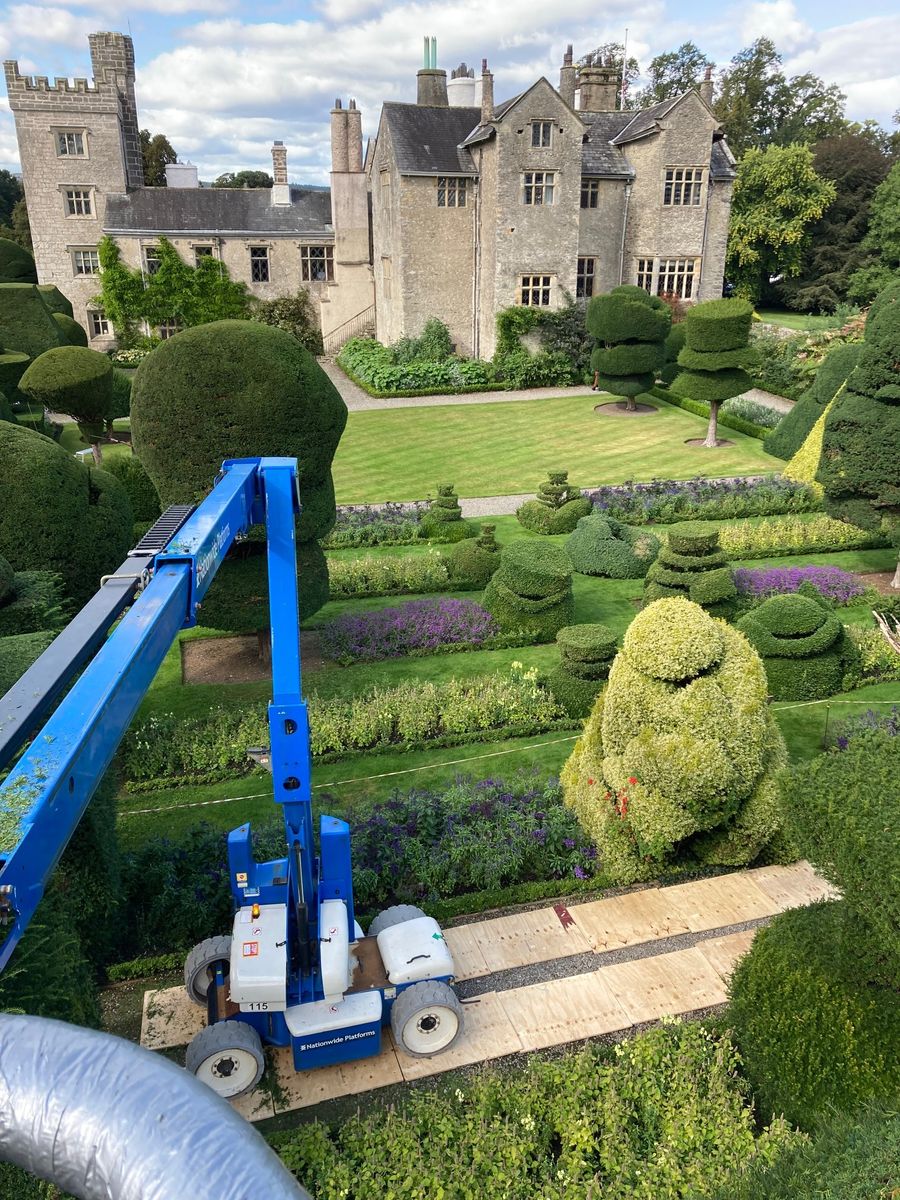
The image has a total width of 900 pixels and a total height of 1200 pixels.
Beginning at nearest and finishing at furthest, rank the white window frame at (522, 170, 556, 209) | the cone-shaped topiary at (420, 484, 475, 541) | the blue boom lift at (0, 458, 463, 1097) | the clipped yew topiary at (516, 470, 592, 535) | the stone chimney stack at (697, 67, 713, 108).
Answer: the blue boom lift at (0, 458, 463, 1097)
the cone-shaped topiary at (420, 484, 475, 541)
the clipped yew topiary at (516, 470, 592, 535)
the white window frame at (522, 170, 556, 209)
the stone chimney stack at (697, 67, 713, 108)

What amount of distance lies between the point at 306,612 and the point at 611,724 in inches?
227

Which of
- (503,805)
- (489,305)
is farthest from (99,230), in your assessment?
(503,805)

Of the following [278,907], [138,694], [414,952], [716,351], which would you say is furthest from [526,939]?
[716,351]

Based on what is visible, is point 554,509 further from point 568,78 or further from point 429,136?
point 568,78

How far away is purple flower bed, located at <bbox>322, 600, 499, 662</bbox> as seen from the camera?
14.8m

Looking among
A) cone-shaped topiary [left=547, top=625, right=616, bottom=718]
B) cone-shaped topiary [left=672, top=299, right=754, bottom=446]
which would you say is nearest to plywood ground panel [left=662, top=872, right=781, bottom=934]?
cone-shaped topiary [left=547, top=625, right=616, bottom=718]

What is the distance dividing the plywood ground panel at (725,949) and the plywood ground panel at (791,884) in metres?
0.70

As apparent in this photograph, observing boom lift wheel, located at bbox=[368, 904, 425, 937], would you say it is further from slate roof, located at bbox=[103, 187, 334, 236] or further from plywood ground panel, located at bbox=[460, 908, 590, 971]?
slate roof, located at bbox=[103, 187, 334, 236]

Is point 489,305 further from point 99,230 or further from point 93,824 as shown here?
point 93,824

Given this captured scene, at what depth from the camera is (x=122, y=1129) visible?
1.16 m

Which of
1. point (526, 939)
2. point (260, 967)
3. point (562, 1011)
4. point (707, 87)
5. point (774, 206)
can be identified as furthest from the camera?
point (774, 206)

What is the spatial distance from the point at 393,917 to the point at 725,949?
3.26m

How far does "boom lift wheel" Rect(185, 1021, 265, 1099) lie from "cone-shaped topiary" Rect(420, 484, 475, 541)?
46.7 feet

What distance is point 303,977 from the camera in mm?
7242
